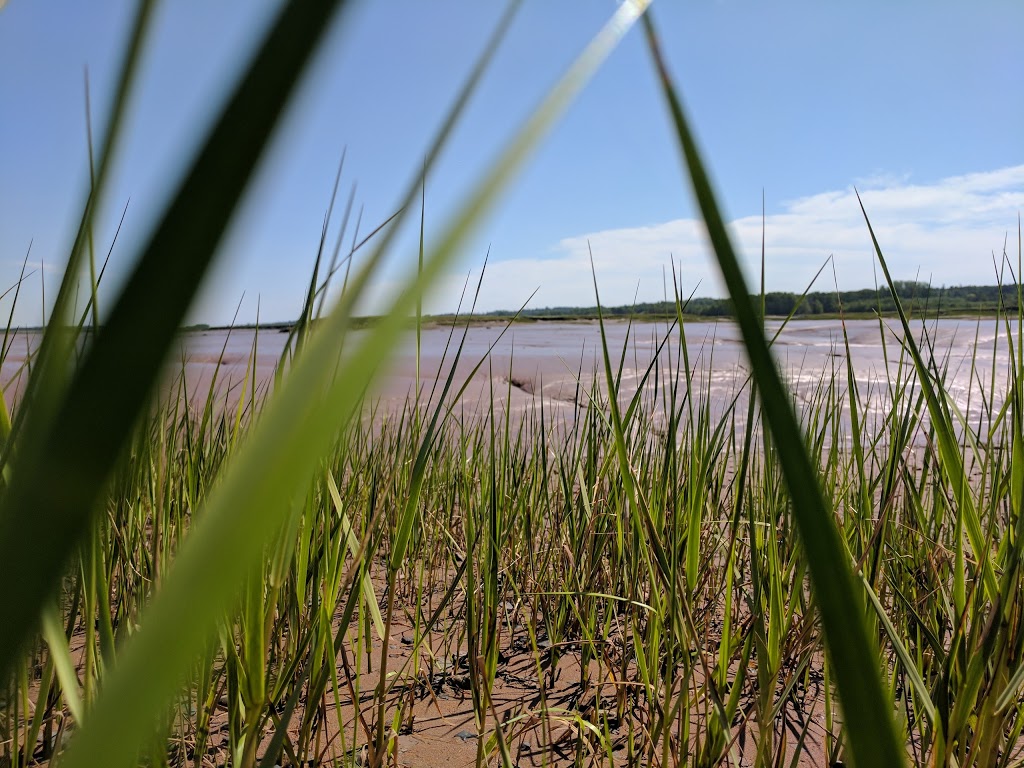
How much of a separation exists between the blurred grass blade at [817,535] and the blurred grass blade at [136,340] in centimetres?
10

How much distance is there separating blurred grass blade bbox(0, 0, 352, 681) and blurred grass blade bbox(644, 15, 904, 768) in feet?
0.33

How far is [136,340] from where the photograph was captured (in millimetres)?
111

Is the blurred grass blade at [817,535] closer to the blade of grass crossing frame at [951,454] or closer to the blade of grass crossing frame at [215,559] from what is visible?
the blade of grass crossing frame at [215,559]

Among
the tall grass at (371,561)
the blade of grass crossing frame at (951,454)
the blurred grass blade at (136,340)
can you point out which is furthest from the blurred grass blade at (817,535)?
the blade of grass crossing frame at (951,454)

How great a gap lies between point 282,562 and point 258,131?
570mm

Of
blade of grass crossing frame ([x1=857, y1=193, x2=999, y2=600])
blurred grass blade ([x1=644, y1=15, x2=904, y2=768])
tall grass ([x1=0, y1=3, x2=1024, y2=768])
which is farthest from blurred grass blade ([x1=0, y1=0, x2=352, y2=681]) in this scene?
blade of grass crossing frame ([x1=857, y1=193, x2=999, y2=600])

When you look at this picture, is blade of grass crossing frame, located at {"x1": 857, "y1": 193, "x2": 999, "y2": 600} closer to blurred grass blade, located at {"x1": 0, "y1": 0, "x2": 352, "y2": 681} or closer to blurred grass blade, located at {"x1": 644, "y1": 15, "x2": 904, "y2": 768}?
blurred grass blade, located at {"x1": 644, "y1": 15, "x2": 904, "y2": 768}

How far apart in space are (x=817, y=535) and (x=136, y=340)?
15 centimetres

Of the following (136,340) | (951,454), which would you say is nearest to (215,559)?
(136,340)

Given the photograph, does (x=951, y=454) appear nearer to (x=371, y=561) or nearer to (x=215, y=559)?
(x=371, y=561)

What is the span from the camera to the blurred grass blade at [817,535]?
0.16m

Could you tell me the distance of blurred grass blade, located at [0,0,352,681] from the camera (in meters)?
0.11

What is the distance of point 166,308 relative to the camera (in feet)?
0.36

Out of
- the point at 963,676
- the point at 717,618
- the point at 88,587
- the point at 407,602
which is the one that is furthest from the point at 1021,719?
the point at 407,602
